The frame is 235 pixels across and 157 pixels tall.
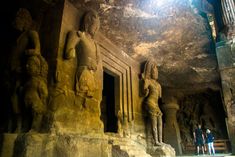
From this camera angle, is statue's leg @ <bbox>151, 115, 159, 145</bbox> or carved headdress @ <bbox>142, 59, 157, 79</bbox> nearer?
statue's leg @ <bbox>151, 115, 159, 145</bbox>

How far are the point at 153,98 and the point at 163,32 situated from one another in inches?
81.1

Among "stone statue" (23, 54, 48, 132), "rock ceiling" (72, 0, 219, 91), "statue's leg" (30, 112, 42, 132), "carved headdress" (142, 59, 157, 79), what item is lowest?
"statue's leg" (30, 112, 42, 132)

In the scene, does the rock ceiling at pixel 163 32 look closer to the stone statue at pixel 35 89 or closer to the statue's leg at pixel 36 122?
the stone statue at pixel 35 89

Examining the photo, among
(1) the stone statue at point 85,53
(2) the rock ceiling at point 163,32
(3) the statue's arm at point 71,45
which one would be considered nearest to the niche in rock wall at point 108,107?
(2) the rock ceiling at point 163,32

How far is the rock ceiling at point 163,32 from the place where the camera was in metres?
4.79

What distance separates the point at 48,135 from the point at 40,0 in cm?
261

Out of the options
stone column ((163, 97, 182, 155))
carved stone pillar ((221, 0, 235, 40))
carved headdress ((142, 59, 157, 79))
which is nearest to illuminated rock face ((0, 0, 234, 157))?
carved headdress ((142, 59, 157, 79))

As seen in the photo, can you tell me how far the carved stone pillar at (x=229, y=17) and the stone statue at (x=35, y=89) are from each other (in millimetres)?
2956

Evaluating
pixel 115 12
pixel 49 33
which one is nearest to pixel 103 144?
pixel 49 33

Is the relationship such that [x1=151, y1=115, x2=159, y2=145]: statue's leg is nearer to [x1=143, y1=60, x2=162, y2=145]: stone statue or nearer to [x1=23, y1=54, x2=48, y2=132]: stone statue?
[x1=143, y1=60, x2=162, y2=145]: stone statue

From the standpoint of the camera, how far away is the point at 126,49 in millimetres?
6531

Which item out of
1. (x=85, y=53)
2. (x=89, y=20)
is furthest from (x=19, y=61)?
(x=89, y=20)

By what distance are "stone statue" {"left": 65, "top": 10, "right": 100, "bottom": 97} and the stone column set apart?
5941 mm

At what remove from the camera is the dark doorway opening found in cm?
732
